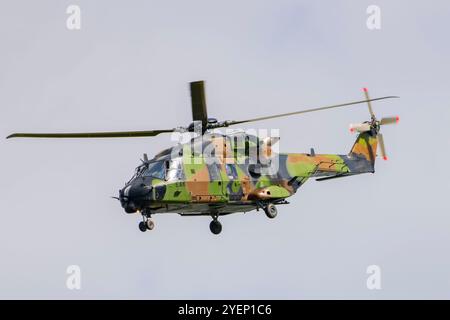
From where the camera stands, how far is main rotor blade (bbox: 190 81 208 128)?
3916 centimetres

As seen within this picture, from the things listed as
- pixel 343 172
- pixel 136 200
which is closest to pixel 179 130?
pixel 136 200

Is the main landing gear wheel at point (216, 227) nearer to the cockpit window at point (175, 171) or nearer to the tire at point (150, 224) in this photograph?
the cockpit window at point (175, 171)

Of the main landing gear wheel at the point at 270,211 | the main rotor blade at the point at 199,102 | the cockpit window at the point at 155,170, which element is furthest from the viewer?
the main landing gear wheel at the point at 270,211

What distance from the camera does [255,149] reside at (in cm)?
4294

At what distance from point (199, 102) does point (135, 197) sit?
4738 millimetres

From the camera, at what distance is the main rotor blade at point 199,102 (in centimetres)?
3916

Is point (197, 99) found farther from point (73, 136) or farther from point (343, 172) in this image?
point (343, 172)

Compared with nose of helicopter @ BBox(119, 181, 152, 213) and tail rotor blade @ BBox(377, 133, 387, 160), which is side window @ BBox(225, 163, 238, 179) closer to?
nose of helicopter @ BBox(119, 181, 152, 213)

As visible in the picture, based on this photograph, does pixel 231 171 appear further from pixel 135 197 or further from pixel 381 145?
pixel 381 145

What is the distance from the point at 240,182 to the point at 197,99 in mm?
4342

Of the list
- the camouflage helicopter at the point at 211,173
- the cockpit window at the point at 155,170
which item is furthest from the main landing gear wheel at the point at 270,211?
the cockpit window at the point at 155,170

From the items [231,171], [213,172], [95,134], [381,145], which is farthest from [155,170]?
[381,145]

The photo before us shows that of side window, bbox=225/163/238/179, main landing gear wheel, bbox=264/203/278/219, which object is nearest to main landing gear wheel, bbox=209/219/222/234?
main landing gear wheel, bbox=264/203/278/219

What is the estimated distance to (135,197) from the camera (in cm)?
3862
